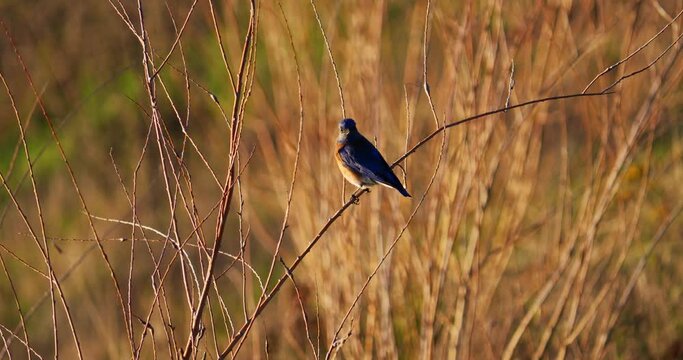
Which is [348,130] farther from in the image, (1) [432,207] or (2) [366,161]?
(1) [432,207]

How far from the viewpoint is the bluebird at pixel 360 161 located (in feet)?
11.7

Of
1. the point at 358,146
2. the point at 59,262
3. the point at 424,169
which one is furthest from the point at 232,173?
the point at 59,262

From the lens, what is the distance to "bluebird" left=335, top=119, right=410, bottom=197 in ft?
11.7

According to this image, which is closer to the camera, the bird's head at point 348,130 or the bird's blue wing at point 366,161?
the bird's blue wing at point 366,161

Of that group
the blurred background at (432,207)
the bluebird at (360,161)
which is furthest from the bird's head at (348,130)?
the blurred background at (432,207)

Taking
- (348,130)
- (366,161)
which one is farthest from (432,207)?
(348,130)

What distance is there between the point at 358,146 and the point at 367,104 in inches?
12.0

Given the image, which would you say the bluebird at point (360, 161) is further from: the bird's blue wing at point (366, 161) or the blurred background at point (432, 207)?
the blurred background at point (432, 207)

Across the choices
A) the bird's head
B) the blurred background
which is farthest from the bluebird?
the blurred background

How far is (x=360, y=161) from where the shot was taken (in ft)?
12.1

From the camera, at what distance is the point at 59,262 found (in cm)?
723

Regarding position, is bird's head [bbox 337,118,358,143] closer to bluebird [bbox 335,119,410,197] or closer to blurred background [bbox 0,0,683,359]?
bluebird [bbox 335,119,410,197]

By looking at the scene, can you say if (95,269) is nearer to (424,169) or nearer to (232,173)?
(424,169)

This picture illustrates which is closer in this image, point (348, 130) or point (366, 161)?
point (366, 161)
